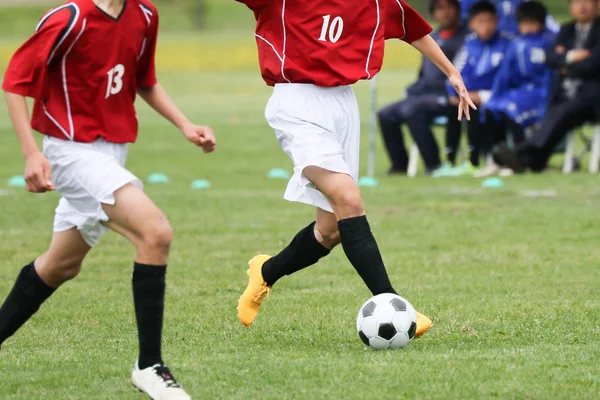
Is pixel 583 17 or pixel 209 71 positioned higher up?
pixel 583 17

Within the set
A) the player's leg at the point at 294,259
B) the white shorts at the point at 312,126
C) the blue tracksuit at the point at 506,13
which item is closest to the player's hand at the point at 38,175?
the white shorts at the point at 312,126

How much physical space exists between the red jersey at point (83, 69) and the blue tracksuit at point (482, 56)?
9538 millimetres

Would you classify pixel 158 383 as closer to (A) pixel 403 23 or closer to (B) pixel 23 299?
(B) pixel 23 299

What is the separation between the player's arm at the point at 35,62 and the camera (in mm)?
4574

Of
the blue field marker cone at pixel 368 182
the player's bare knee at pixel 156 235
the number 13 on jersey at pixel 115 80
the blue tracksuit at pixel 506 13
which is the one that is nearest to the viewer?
the player's bare knee at pixel 156 235

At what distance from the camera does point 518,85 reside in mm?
14367

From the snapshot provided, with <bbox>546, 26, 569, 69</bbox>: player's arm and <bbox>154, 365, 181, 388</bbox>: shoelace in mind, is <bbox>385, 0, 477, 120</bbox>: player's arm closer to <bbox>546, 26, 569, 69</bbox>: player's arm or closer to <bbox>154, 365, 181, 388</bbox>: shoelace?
<bbox>154, 365, 181, 388</bbox>: shoelace

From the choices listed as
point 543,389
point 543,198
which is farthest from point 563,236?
point 543,389

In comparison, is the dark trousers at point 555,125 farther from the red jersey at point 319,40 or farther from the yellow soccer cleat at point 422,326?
the yellow soccer cleat at point 422,326

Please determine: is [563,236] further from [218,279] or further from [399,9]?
[399,9]

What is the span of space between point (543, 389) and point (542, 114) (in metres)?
10.3

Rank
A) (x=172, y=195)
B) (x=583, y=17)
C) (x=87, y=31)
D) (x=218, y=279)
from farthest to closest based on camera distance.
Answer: (x=583, y=17), (x=172, y=195), (x=218, y=279), (x=87, y=31)

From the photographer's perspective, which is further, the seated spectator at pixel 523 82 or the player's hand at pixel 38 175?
the seated spectator at pixel 523 82

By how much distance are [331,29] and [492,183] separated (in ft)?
24.8
